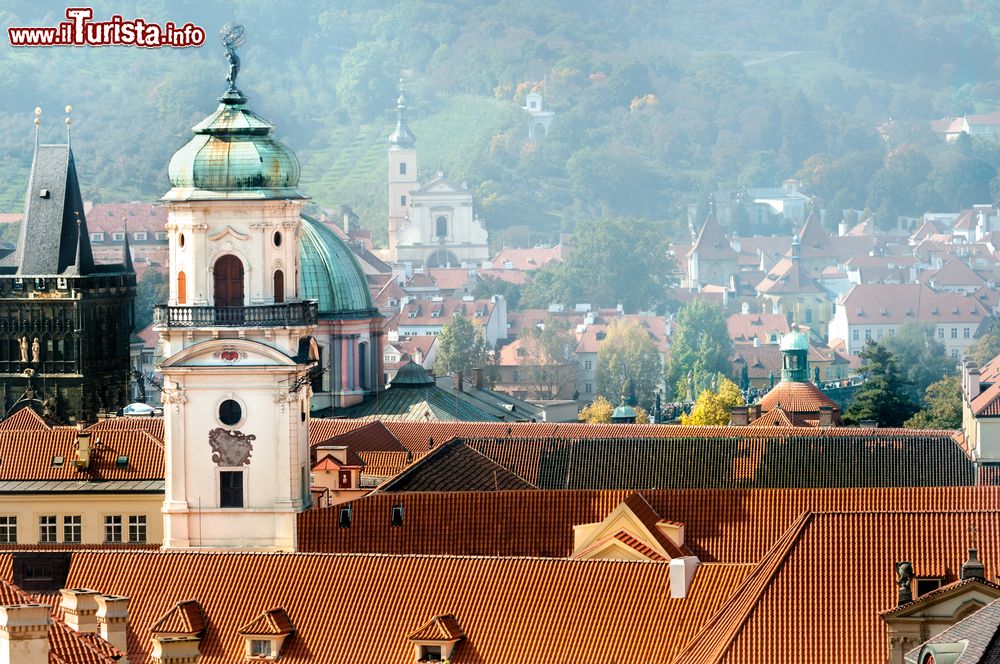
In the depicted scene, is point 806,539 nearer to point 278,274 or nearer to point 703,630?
point 703,630

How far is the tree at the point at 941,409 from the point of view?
124 m

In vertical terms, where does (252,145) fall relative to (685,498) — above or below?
above

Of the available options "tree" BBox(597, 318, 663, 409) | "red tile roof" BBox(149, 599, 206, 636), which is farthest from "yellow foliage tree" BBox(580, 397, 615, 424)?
"red tile roof" BBox(149, 599, 206, 636)

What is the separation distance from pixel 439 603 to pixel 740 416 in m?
59.4

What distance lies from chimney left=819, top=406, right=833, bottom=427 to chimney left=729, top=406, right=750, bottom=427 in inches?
89.9

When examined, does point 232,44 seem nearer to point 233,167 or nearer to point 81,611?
point 233,167

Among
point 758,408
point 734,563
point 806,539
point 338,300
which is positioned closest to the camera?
point 806,539

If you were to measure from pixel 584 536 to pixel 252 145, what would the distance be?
35.0 feet

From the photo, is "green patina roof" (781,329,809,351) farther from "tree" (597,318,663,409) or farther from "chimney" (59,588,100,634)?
"chimney" (59,588,100,634)

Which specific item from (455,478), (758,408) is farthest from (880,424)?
(455,478)

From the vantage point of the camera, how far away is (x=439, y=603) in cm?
5381

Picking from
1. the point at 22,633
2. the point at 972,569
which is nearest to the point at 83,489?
the point at 972,569

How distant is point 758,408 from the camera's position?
4631 inches

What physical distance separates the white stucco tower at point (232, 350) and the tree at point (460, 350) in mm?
101741
